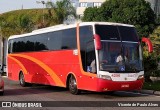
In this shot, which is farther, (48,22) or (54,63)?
(48,22)

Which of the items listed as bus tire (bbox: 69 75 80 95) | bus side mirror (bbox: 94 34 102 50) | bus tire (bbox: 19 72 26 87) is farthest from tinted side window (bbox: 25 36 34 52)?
bus side mirror (bbox: 94 34 102 50)

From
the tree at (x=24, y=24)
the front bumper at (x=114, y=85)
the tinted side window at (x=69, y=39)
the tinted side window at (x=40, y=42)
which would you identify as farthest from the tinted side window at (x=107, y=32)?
the tree at (x=24, y=24)

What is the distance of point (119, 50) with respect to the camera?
17.6m

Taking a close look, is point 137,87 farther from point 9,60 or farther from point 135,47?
point 9,60

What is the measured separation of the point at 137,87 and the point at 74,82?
295 centimetres

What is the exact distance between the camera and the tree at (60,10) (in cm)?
5541

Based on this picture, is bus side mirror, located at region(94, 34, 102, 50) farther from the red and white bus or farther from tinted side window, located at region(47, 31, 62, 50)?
tinted side window, located at region(47, 31, 62, 50)

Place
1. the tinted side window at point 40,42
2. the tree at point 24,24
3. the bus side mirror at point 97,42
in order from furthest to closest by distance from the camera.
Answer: the tree at point 24,24 → the tinted side window at point 40,42 → the bus side mirror at point 97,42

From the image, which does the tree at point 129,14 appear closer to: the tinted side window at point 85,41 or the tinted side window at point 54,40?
the tinted side window at point 54,40

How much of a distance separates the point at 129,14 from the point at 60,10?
1213 cm

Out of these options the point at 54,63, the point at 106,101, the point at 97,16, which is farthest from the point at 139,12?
the point at 106,101

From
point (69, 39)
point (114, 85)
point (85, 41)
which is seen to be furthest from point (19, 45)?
point (114, 85)

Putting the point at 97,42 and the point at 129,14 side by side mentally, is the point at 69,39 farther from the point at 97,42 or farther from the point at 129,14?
the point at 129,14

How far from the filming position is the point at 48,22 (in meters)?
56.8
